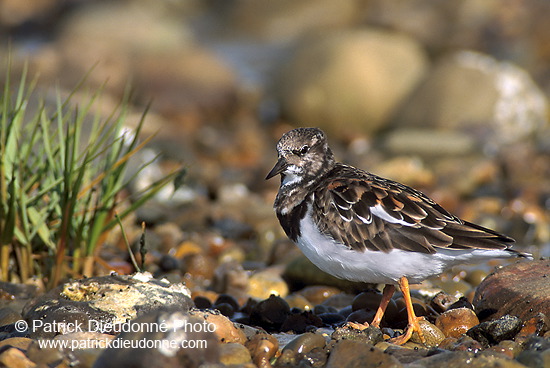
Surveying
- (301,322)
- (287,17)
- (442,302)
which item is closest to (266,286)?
(301,322)

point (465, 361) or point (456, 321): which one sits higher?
point (465, 361)

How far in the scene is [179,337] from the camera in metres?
3.60

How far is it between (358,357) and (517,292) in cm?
144

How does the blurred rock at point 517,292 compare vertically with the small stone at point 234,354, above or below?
above

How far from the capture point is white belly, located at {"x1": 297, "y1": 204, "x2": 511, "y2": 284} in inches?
183

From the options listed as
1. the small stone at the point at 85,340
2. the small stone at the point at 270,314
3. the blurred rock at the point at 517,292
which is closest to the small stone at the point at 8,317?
the small stone at the point at 85,340

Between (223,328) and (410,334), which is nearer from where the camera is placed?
(223,328)

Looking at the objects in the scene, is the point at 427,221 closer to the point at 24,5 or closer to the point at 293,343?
the point at 293,343

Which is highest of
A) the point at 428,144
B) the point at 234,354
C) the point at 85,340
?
the point at 428,144

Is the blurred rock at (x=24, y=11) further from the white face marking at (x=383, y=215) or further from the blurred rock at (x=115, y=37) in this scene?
the white face marking at (x=383, y=215)

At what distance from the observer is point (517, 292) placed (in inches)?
188

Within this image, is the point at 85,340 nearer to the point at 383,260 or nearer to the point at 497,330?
the point at 383,260

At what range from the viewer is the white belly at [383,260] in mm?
4648

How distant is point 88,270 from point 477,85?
9.54 meters
